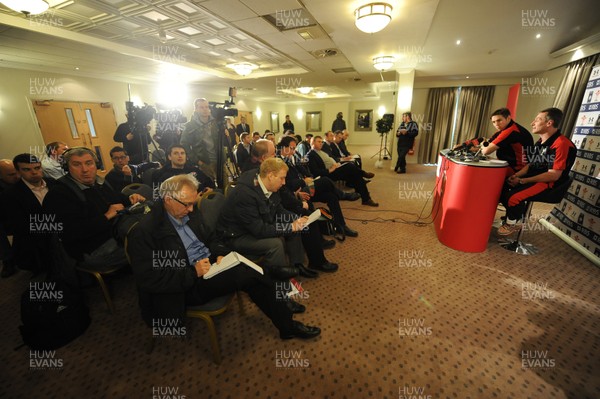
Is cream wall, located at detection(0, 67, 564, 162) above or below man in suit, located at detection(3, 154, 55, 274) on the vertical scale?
above

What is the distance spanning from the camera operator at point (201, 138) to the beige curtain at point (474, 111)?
7890 millimetres

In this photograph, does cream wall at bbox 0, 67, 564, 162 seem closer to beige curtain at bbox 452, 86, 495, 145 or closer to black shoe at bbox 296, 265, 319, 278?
beige curtain at bbox 452, 86, 495, 145

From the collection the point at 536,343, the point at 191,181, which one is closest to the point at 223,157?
the point at 191,181

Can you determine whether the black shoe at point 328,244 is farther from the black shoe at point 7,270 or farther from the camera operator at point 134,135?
the camera operator at point 134,135

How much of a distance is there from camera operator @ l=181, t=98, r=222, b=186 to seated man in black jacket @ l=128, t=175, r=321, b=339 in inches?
73.2

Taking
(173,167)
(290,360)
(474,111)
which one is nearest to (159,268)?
(290,360)

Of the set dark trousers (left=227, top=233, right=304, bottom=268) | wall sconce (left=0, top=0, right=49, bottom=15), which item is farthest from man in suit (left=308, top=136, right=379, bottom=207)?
wall sconce (left=0, top=0, right=49, bottom=15)

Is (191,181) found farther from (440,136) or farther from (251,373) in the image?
(440,136)

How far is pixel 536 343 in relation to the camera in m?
1.61

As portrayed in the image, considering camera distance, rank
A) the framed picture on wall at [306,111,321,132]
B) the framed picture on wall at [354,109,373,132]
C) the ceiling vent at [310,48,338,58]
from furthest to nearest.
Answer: the framed picture on wall at [306,111,321,132] → the framed picture on wall at [354,109,373,132] → the ceiling vent at [310,48,338,58]

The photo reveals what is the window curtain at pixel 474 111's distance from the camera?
7.31 metres

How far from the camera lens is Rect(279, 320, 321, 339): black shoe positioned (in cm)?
162

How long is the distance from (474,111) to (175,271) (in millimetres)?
9278

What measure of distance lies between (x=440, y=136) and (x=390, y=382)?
8344 mm
